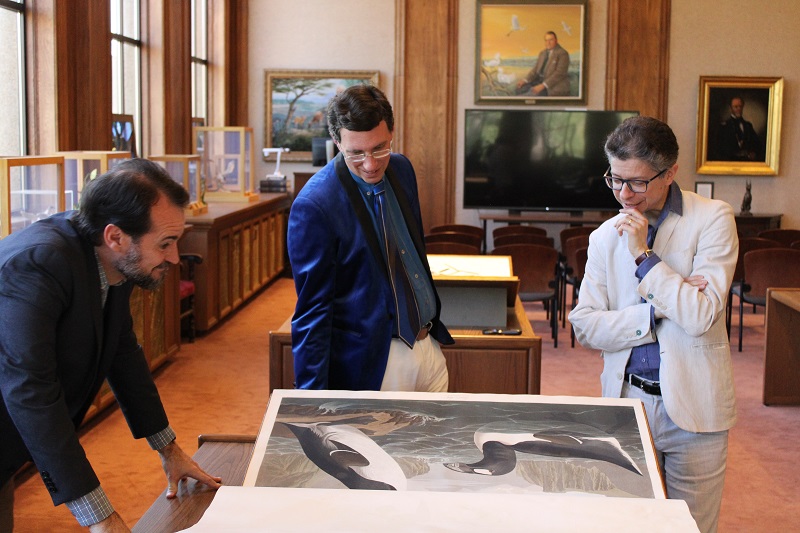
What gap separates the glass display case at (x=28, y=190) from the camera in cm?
472

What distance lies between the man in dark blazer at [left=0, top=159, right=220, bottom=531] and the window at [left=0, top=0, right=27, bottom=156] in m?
5.35

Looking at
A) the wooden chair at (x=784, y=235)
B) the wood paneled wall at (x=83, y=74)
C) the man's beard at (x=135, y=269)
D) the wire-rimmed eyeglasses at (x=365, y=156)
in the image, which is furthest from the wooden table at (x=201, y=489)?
the wooden chair at (x=784, y=235)

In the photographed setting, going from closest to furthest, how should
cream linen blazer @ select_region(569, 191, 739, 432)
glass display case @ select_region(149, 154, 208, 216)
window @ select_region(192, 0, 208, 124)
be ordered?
cream linen blazer @ select_region(569, 191, 739, 432) → glass display case @ select_region(149, 154, 208, 216) → window @ select_region(192, 0, 208, 124)

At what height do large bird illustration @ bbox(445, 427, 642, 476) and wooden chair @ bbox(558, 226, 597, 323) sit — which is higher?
large bird illustration @ bbox(445, 427, 642, 476)

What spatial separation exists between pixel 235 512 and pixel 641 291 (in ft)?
4.34

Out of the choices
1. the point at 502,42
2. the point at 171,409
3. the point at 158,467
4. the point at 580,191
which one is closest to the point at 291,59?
the point at 502,42

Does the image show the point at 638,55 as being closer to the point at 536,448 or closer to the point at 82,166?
the point at 82,166

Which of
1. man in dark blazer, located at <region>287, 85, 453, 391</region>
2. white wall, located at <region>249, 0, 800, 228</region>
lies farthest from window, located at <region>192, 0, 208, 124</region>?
man in dark blazer, located at <region>287, 85, 453, 391</region>

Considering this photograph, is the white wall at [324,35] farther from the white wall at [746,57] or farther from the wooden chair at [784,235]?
the wooden chair at [784,235]

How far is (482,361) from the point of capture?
4.35 meters

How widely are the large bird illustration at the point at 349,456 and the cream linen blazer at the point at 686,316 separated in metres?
0.89

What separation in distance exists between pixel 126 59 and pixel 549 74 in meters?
5.98

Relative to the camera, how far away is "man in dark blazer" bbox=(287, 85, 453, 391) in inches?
106

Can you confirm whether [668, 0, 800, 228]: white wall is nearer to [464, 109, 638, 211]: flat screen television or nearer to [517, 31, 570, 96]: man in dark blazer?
[464, 109, 638, 211]: flat screen television
